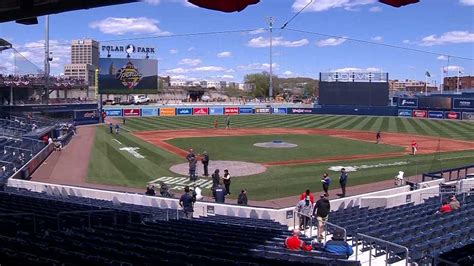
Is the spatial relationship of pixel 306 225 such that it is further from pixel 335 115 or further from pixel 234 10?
pixel 335 115

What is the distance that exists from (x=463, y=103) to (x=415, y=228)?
6059 cm

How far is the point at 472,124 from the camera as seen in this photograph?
5878 centimetres

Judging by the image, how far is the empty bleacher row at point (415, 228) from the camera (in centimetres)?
950

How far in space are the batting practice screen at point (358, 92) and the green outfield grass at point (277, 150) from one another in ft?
90.7

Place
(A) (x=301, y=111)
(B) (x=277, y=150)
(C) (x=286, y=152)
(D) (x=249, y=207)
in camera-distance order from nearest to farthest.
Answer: (D) (x=249, y=207)
(C) (x=286, y=152)
(B) (x=277, y=150)
(A) (x=301, y=111)

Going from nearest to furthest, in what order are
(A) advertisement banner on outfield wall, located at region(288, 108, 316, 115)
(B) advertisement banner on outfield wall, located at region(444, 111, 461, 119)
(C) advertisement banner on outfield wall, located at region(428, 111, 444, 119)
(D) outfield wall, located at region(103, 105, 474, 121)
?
(B) advertisement banner on outfield wall, located at region(444, 111, 461, 119) → (C) advertisement banner on outfield wall, located at region(428, 111, 444, 119) → (D) outfield wall, located at region(103, 105, 474, 121) → (A) advertisement banner on outfield wall, located at region(288, 108, 316, 115)

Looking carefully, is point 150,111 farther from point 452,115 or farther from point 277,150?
point 277,150

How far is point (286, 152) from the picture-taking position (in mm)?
33750

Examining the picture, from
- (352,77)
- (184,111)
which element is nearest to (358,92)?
(352,77)

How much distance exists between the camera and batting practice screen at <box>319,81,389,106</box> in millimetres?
70125

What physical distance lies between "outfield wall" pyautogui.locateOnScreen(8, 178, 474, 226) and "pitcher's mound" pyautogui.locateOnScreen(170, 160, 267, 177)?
6644 millimetres

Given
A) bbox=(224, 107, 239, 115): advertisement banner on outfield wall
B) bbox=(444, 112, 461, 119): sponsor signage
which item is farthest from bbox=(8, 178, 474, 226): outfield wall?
bbox=(224, 107, 239, 115): advertisement banner on outfield wall

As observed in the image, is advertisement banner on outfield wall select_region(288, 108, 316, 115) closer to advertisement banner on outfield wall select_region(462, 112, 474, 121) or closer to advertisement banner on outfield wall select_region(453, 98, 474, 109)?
advertisement banner on outfield wall select_region(453, 98, 474, 109)

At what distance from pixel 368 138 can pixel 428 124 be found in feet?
63.5
